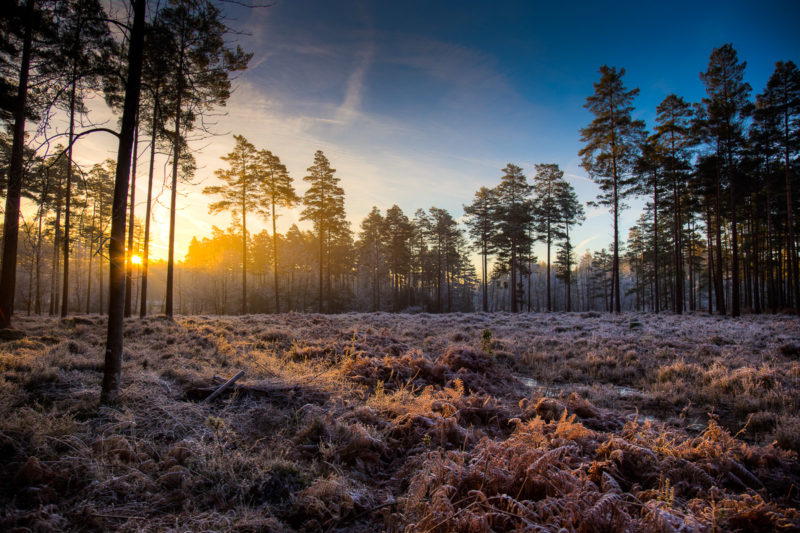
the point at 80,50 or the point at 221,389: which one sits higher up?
the point at 80,50

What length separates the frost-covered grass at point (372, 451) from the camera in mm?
2502

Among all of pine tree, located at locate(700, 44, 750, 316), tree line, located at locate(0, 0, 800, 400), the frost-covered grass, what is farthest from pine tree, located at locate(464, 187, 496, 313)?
the frost-covered grass

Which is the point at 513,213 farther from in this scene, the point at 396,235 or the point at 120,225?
the point at 120,225

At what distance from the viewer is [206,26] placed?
177 inches

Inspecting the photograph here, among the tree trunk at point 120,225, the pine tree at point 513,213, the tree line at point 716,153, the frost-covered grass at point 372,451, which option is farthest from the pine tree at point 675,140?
the tree trunk at point 120,225

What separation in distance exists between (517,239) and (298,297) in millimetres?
31285

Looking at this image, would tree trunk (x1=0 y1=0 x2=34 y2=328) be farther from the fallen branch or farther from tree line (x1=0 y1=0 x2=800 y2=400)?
the fallen branch

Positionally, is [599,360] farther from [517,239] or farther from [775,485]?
[517,239]

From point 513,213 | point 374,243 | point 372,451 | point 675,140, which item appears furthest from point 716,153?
point 374,243

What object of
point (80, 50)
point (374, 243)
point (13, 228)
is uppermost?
point (374, 243)

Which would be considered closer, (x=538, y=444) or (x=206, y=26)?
(x=538, y=444)

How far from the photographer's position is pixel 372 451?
3891mm

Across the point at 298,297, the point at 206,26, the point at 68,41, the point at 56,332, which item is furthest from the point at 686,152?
the point at 298,297

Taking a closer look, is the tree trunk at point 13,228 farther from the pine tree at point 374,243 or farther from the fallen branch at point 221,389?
the pine tree at point 374,243
